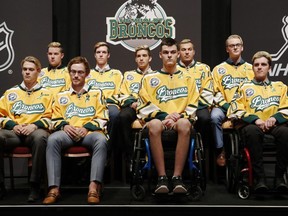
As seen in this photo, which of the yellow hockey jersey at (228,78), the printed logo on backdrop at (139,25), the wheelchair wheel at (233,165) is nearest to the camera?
the wheelchair wheel at (233,165)

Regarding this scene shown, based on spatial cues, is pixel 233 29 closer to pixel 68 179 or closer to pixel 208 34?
pixel 208 34

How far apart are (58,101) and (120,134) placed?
74 cm

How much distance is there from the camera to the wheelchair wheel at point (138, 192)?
3.58m

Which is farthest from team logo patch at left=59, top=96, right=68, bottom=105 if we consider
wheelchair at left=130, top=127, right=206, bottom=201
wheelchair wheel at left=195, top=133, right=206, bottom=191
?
wheelchair wheel at left=195, top=133, right=206, bottom=191

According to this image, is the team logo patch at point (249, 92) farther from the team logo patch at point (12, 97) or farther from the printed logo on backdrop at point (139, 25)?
the team logo patch at point (12, 97)

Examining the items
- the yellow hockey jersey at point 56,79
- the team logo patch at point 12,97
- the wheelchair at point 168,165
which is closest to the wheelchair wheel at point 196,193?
the wheelchair at point 168,165

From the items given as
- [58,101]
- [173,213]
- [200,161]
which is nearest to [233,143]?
[200,161]

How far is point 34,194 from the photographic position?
3645mm

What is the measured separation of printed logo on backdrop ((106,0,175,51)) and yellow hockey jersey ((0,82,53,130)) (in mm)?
1576

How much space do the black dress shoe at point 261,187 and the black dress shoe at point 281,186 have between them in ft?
0.37

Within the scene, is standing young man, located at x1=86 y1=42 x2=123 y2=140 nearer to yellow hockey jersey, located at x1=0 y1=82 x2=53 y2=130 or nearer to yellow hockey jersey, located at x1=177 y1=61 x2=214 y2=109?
yellow hockey jersey, located at x1=177 y1=61 x2=214 y2=109

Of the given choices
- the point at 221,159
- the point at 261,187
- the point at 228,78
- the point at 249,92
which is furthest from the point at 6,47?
the point at 261,187

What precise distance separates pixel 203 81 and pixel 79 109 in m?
1.35

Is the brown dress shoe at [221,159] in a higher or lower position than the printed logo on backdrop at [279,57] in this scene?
lower
